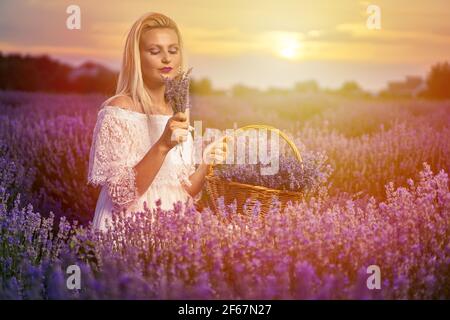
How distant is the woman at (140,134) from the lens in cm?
317

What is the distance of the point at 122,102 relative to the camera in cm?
330

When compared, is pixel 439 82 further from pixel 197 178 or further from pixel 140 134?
pixel 140 134

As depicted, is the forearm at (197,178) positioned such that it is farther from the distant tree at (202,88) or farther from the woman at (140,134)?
the distant tree at (202,88)

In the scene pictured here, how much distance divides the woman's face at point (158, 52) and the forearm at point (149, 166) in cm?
44

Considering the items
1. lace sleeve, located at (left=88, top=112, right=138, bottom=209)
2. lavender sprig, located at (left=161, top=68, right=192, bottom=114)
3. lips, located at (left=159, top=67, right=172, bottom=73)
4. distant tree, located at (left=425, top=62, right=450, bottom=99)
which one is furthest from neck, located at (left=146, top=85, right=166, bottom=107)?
distant tree, located at (left=425, top=62, right=450, bottom=99)

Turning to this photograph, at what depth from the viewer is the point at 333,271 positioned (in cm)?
238

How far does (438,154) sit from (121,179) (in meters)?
2.13

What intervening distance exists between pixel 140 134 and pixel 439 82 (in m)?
3.88

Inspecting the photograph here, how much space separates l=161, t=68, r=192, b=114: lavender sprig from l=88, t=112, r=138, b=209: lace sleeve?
1.10 ft

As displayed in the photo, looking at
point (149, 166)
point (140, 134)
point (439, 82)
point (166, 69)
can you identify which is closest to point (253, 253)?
point (149, 166)

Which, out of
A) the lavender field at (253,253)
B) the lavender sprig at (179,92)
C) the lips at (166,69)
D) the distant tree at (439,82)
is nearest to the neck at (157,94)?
the lips at (166,69)

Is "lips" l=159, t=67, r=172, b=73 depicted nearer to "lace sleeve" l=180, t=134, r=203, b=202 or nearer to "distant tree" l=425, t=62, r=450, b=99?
"lace sleeve" l=180, t=134, r=203, b=202
